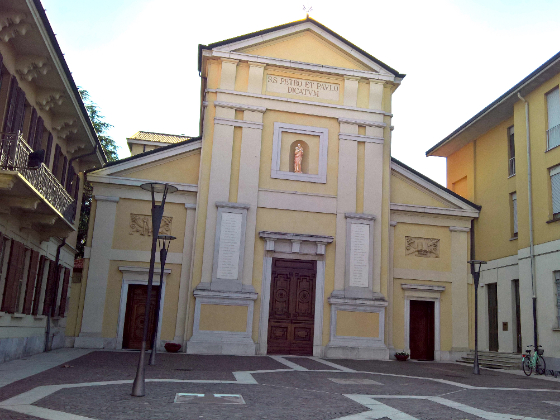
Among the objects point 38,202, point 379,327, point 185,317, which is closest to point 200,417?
point 38,202

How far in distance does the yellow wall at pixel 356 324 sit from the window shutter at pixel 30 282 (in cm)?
1040

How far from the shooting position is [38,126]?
574 inches

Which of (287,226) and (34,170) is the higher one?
(287,226)

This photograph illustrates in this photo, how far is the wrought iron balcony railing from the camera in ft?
35.7

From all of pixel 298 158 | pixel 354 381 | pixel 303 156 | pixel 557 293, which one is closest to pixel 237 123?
pixel 298 158

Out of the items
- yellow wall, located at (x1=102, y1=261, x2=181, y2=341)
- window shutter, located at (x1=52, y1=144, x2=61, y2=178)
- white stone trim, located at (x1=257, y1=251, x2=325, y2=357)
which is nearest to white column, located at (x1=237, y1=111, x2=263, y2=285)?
white stone trim, located at (x1=257, y1=251, x2=325, y2=357)

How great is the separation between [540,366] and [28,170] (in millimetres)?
15367

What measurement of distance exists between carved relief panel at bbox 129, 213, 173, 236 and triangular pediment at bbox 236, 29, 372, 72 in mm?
7612

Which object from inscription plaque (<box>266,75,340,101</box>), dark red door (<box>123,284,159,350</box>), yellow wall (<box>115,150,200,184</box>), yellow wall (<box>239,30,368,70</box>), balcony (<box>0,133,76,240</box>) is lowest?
dark red door (<box>123,284,159,350</box>)

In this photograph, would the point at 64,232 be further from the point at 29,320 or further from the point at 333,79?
the point at 333,79

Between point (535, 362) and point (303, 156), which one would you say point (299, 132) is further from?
point (535, 362)

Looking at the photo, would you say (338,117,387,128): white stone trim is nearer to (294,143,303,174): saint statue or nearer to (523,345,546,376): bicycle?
(294,143,303,174): saint statue

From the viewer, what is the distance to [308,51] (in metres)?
23.0

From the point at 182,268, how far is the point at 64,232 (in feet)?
18.0
